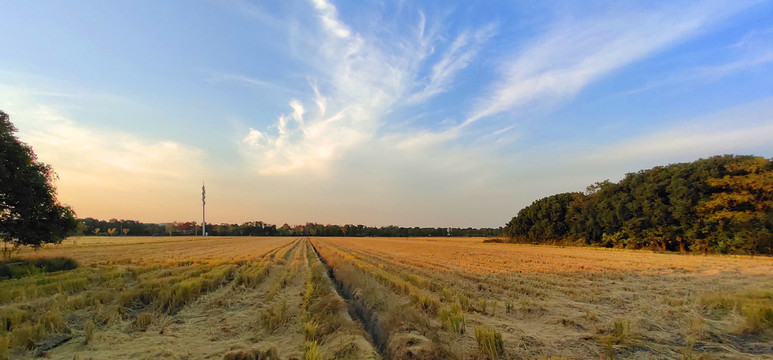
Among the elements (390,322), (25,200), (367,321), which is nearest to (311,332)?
(390,322)

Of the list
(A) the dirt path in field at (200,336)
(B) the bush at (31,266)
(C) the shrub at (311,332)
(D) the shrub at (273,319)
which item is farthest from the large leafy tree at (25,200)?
(C) the shrub at (311,332)

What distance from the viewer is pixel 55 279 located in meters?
12.4

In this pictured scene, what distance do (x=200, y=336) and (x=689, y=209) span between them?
4237 centimetres

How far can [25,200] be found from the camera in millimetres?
14953

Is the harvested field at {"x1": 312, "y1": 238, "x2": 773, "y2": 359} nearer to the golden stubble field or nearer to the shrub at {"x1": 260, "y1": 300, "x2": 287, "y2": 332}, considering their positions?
the golden stubble field

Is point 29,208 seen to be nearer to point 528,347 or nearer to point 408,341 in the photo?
point 408,341

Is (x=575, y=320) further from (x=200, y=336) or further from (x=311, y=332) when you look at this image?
(x=200, y=336)

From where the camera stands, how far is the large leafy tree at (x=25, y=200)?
1458cm

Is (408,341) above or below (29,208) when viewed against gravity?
below

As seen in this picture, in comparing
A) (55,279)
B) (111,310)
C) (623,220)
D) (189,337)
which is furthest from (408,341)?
(623,220)

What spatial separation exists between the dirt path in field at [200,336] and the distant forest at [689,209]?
37.7 meters

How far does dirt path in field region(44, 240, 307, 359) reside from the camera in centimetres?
557

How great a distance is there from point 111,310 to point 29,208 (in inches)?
491

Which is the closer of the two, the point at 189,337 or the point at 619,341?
the point at 619,341
